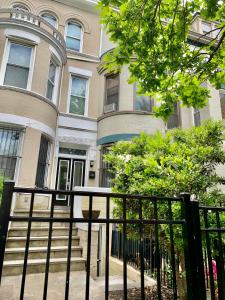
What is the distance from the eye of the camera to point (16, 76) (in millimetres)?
8898

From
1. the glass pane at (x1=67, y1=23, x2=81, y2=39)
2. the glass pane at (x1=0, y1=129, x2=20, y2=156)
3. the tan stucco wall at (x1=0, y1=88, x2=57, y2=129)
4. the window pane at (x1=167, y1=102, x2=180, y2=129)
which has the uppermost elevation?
the glass pane at (x1=67, y1=23, x2=81, y2=39)

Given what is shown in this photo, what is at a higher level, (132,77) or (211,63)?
(211,63)

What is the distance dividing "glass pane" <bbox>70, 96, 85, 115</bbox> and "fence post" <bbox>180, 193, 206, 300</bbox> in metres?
9.18

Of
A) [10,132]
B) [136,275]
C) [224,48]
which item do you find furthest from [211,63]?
[10,132]

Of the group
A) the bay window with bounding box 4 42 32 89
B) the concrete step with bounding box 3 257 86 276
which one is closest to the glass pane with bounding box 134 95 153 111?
the bay window with bounding box 4 42 32 89

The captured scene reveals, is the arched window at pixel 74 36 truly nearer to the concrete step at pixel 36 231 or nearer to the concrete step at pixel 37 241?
the concrete step at pixel 36 231

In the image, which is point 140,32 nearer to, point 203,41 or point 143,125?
point 143,125

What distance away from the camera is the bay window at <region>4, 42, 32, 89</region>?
8.81 metres

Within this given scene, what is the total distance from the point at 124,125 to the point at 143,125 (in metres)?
0.87

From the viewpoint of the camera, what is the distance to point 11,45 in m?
9.03

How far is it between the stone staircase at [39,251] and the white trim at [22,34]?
7.20 meters

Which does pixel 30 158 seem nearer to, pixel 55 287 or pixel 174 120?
pixel 55 287

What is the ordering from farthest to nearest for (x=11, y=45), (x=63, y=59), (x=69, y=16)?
1. (x=69, y=16)
2. (x=63, y=59)
3. (x=11, y=45)

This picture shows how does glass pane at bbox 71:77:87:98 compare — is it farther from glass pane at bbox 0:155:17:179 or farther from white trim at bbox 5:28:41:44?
glass pane at bbox 0:155:17:179
